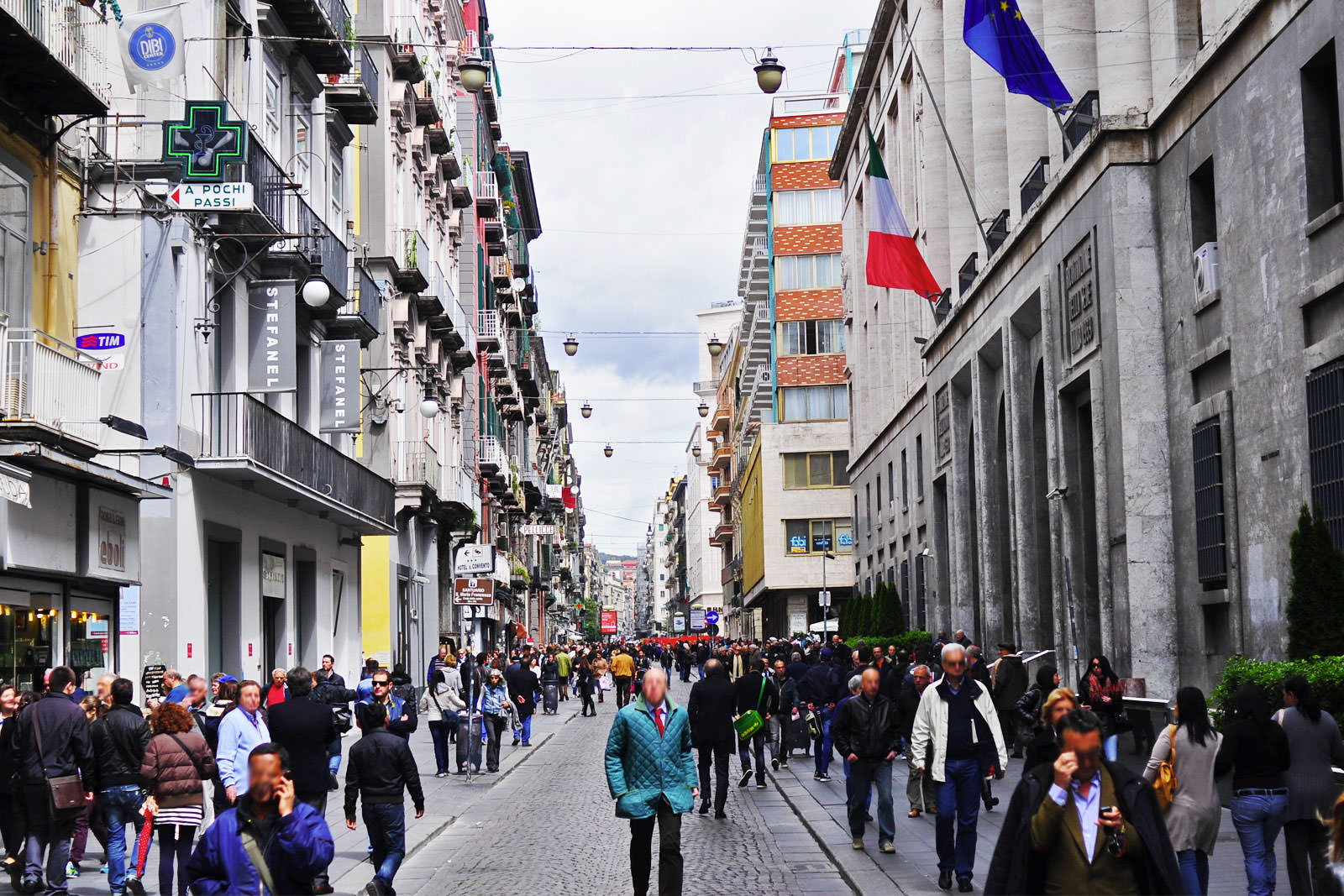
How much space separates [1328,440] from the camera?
591 inches

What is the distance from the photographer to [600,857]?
15.0 m

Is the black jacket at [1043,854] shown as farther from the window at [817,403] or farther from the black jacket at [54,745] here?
the window at [817,403]

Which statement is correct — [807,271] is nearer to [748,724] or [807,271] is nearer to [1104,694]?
[1104,694]

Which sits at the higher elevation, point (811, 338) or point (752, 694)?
point (811, 338)

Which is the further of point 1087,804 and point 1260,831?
point 1260,831

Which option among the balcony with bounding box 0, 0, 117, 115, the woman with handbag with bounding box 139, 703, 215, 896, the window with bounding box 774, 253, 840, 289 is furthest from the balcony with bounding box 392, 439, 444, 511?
the window with bounding box 774, 253, 840, 289

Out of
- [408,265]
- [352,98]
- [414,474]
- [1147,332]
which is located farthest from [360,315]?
[1147,332]

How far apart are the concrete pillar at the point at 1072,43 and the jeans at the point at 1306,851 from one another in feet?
59.9

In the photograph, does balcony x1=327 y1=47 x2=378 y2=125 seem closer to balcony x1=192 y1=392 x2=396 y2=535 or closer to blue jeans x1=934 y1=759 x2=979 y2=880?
balcony x1=192 y1=392 x2=396 y2=535

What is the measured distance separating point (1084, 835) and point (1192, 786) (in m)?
3.63

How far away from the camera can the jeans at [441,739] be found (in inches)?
933

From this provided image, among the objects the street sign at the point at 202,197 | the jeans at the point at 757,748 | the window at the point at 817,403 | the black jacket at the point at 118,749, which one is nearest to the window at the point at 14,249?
the street sign at the point at 202,197

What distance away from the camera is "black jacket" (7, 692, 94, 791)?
12516mm

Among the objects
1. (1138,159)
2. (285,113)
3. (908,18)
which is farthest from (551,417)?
(1138,159)
